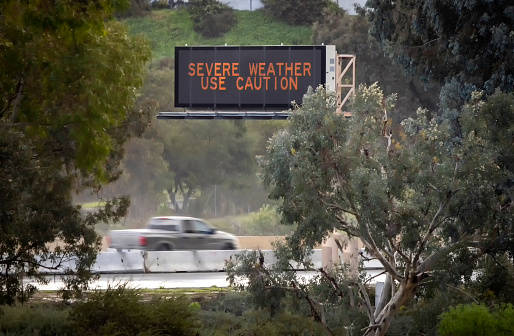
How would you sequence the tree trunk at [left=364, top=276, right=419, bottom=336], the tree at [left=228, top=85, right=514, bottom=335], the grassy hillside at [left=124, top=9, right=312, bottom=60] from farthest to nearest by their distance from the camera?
the grassy hillside at [left=124, top=9, right=312, bottom=60]
the tree trunk at [left=364, top=276, right=419, bottom=336]
the tree at [left=228, top=85, right=514, bottom=335]

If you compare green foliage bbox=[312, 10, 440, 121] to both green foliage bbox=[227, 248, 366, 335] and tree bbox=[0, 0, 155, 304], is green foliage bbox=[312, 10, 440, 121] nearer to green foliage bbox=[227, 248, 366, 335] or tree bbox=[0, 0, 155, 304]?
green foliage bbox=[227, 248, 366, 335]

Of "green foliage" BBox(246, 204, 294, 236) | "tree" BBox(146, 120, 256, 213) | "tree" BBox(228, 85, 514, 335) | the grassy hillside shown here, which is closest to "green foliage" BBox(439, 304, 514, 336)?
"tree" BBox(228, 85, 514, 335)

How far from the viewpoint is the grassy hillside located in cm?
6825

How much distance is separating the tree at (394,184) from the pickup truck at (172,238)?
1997cm

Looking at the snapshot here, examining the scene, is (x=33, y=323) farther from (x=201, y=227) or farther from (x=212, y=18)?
(x=212, y=18)

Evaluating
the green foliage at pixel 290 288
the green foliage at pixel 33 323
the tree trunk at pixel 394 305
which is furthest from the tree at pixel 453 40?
the green foliage at pixel 33 323

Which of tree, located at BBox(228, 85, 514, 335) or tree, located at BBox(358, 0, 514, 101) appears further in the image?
tree, located at BBox(358, 0, 514, 101)

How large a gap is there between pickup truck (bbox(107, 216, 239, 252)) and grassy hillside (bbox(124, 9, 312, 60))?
30.6 m

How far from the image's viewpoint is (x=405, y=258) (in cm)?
1559

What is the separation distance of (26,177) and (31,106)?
4.29ft

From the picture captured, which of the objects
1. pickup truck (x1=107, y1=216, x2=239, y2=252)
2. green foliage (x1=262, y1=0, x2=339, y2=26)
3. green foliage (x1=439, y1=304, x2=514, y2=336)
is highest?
green foliage (x1=262, y1=0, x2=339, y2=26)

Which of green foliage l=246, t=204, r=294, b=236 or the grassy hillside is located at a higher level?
the grassy hillside

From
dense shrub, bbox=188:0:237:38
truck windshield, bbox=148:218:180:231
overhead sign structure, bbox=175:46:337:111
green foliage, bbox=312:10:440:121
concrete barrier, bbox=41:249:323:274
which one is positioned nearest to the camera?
overhead sign structure, bbox=175:46:337:111

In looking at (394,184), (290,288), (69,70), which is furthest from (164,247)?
(69,70)
